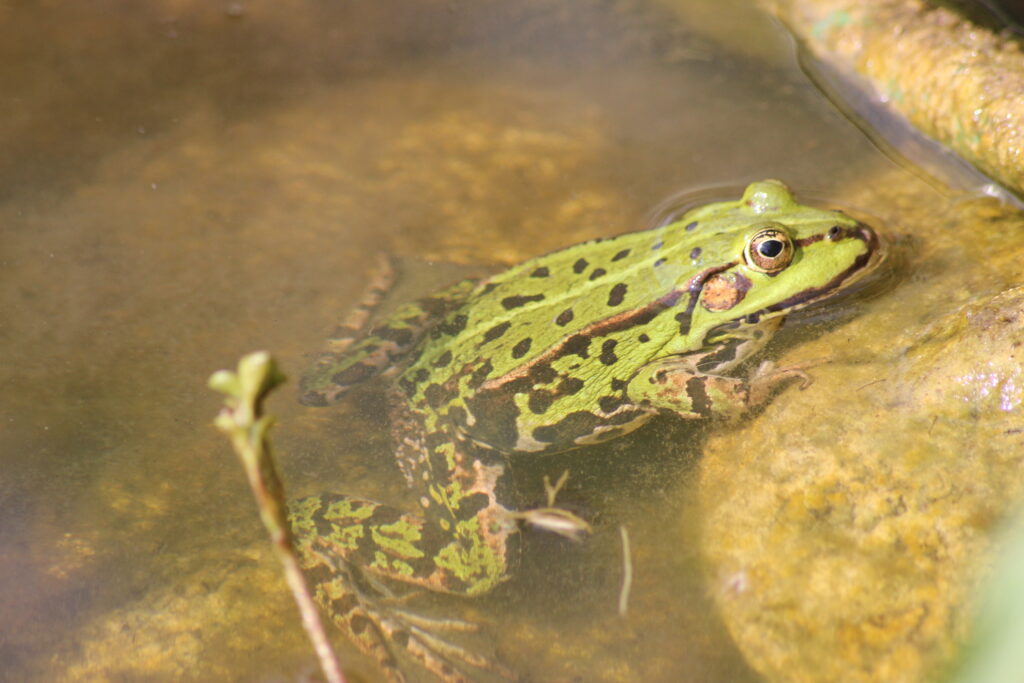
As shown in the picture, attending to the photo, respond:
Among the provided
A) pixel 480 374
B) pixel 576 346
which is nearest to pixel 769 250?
pixel 576 346

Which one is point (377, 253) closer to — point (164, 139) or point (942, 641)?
point (164, 139)

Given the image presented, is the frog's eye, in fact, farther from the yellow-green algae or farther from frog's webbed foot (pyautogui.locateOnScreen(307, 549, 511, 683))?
frog's webbed foot (pyautogui.locateOnScreen(307, 549, 511, 683))

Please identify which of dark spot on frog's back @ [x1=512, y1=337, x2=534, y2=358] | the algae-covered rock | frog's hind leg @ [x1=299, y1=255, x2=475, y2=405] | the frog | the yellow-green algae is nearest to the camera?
the algae-covered rock

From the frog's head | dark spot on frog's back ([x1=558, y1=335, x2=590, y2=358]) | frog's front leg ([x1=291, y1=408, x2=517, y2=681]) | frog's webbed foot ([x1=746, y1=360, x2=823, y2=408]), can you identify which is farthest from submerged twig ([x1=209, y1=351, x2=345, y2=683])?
the frog's head

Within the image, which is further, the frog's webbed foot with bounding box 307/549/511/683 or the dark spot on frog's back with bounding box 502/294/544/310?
the dark spot on frog's back with bounding box 502/294/544/310

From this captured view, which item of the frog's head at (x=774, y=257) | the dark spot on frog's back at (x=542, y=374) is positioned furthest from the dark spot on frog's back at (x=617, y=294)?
the dark spot on frog's back at (x=542, y=374)

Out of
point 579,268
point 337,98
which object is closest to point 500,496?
point 579,268
